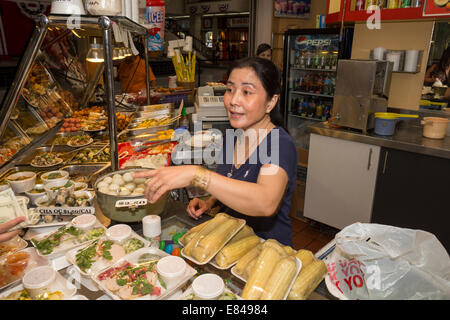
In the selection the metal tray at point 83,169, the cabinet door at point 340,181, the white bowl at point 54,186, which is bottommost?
the cabinet door at point 340,181

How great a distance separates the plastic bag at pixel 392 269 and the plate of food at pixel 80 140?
2497 mm

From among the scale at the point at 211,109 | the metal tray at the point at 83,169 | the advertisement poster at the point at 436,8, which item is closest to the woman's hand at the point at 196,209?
the metal tray at the point at 83,169

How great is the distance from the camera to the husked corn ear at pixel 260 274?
1.08 meters

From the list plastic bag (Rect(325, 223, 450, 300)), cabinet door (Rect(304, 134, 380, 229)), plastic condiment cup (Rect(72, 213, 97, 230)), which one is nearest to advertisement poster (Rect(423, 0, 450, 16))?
cabinet door (Rect(304, 134, 380, 229))

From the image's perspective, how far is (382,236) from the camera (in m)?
1.29

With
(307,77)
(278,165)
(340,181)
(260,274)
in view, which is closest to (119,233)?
(260,274)

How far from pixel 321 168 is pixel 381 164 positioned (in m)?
0.74

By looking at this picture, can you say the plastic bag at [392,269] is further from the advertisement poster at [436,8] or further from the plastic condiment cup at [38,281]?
the advertisement poster at [436,8]

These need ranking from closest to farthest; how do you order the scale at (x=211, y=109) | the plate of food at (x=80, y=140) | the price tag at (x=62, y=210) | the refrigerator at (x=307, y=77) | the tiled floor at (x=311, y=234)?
the price tag at (x=62, y=210), the plate of food at (x=80, y=140), the scale at (x=211, y=109), the tiled floor at (x=311, y=234), the refrigerator at (x=307, y=77)

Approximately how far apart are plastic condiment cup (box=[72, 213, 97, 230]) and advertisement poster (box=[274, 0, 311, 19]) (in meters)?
6.34

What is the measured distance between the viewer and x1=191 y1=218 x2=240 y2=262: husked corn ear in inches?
50.8

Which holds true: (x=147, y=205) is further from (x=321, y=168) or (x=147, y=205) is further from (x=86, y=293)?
(x=321, y=168)

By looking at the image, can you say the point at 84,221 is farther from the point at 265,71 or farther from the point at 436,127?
the point at 436,127

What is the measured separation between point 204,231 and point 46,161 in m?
1.67
